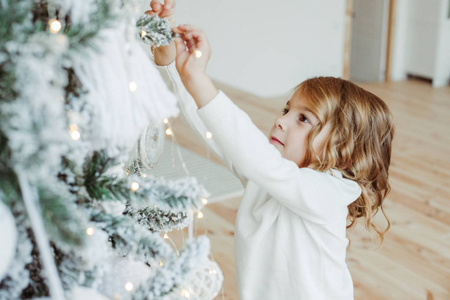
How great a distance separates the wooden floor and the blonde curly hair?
886 mm

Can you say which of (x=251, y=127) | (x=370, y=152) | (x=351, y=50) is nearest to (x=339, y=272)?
(x=370, y=152)

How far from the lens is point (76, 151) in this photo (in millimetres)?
572

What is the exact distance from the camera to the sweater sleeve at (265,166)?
859 mm

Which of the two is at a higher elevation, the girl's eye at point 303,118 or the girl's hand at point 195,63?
the girl's hand at point 195,63

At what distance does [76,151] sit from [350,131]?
74 cm

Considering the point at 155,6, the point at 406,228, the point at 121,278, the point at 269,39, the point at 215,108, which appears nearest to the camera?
the point at 121,278

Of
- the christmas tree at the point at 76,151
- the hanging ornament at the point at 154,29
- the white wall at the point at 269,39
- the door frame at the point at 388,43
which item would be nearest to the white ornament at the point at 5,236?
the christmas tree at the point at 76,151

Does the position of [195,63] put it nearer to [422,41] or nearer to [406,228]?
[406,228]

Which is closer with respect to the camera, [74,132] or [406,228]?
[74,132]

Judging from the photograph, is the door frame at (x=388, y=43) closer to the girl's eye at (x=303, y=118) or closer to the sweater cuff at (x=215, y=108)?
Result: the girl's eye at (x=303, y=118)

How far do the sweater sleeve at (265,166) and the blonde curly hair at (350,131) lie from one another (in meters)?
0.11

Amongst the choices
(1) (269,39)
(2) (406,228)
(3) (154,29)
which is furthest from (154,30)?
(1) (269,39)

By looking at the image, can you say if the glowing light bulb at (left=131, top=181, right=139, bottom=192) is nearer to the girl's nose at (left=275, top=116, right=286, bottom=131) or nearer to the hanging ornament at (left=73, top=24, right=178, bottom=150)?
the hanging ornament at (left=73, top=24, right=178, bottom=150)

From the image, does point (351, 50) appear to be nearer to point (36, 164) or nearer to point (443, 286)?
point (443, 286)
